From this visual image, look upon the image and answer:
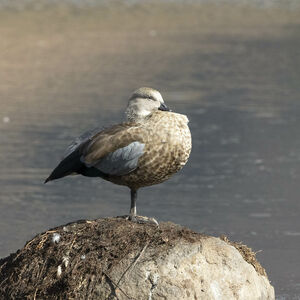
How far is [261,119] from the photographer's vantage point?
17.0m

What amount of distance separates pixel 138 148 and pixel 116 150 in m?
0.23

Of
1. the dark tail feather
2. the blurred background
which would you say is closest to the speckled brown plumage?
the dark tail feather

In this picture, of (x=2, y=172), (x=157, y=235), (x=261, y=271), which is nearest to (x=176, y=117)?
(x=157, y=235)

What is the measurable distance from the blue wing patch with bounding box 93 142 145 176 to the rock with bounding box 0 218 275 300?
1.39 ft

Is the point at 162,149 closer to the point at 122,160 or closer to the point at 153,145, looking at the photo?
the point at 153,145

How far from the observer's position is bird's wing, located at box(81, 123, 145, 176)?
7.55 metres

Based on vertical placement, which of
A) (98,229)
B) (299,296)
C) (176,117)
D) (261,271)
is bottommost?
(299,296)

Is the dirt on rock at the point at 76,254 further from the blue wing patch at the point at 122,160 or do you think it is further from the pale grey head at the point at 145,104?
the pale grey head at the point at 145,104

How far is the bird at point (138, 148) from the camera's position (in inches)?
296

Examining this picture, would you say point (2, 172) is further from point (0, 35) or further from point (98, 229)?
point (0, 35)

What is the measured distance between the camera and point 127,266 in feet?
24.0

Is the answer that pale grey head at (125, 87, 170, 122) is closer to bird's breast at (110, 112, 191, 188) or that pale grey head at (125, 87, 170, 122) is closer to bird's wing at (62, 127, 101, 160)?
bird's breast at (110, 112, 191, 188)

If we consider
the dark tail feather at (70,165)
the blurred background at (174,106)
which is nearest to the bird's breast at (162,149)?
the dark tail feather at (70,165)

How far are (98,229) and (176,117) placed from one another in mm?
1054
